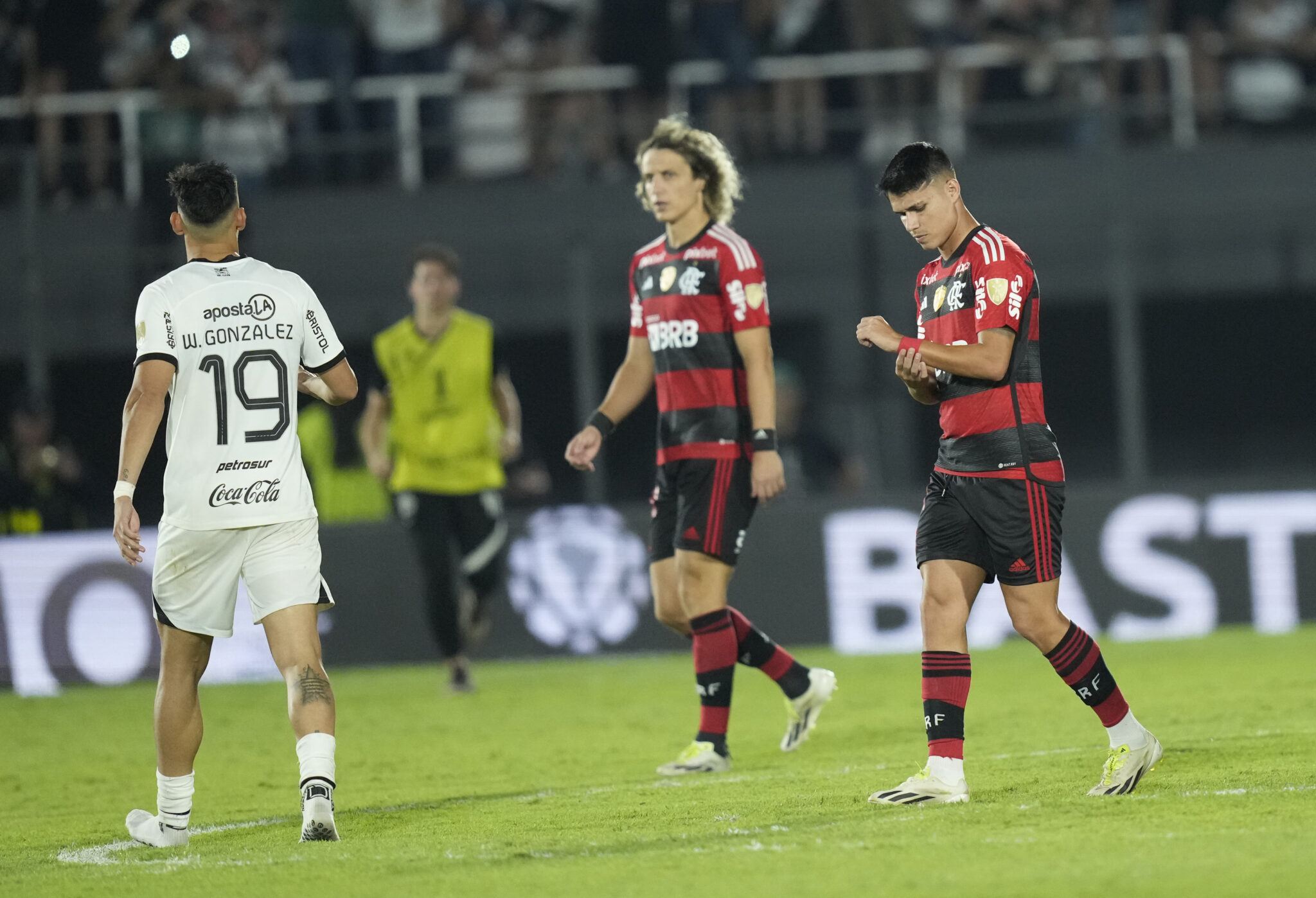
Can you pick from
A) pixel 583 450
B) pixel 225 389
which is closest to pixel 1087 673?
pixel 583 450

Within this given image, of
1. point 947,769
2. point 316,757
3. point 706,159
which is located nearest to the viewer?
point 316,757

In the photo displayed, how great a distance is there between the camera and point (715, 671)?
695 cm

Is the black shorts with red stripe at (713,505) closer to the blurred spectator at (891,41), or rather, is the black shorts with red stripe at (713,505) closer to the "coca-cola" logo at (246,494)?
the "coca-cola" logo at (246,494)

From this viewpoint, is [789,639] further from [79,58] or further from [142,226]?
[79,58]

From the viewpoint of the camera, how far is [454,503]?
10.1 meters

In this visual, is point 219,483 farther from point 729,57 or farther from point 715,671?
point 729,57

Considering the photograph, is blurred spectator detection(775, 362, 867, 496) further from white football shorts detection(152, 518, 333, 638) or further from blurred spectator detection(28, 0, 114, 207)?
white football shorts detection(152, 518, 333, 638)

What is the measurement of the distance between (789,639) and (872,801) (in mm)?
6314

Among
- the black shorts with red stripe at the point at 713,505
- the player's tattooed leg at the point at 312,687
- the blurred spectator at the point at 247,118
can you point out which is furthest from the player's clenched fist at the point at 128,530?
the blurred spectator at the point at 247,118

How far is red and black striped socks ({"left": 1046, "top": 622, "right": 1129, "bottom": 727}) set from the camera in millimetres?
5508

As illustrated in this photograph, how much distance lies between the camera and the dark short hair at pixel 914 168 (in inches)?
217

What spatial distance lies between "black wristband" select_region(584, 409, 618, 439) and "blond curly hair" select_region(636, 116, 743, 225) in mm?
877

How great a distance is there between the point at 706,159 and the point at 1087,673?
2.65 metres

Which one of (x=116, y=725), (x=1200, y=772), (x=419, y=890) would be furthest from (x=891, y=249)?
(x=419, y=890)
